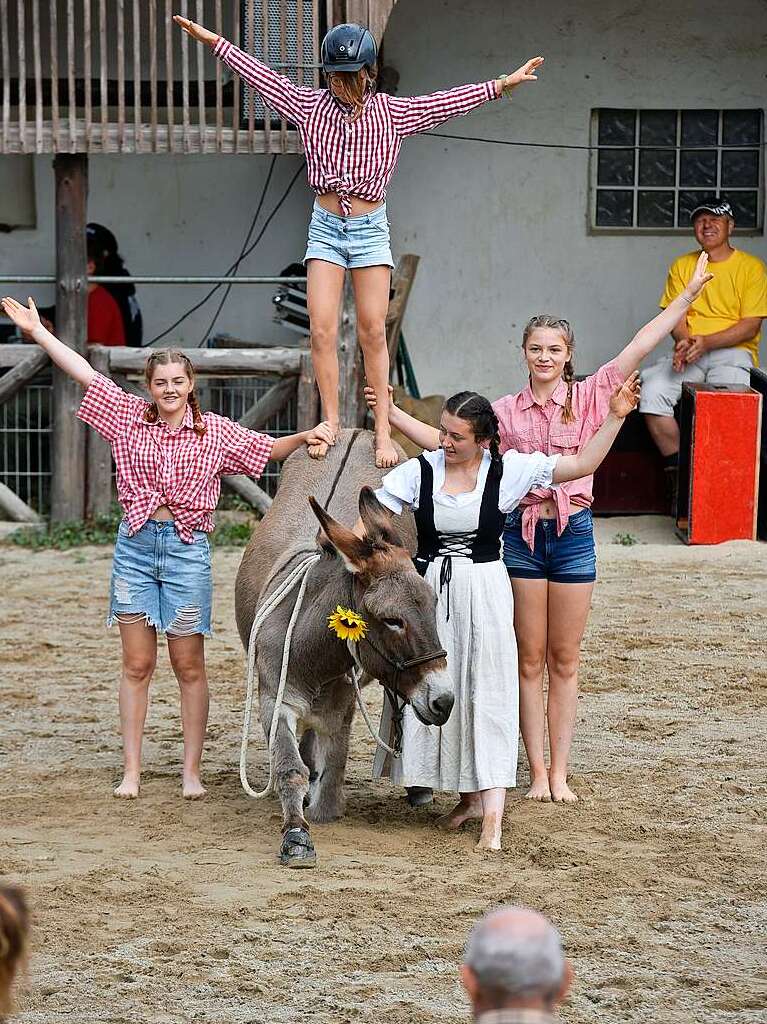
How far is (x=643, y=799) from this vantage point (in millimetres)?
6148

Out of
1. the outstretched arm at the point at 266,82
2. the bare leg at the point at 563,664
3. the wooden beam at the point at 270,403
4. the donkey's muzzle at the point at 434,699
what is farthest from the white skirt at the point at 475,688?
the wooden beam at the point at 270,403

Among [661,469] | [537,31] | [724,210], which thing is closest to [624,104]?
[537,31]

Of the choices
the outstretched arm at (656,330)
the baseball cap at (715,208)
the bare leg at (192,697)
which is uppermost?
the baseball cap at (715,208)

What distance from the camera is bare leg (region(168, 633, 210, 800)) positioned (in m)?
6.07

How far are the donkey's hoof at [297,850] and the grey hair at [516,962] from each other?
3.17 meters

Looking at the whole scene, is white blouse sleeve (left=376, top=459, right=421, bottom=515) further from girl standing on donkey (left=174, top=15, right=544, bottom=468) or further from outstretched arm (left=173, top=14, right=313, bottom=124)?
outstretched arm (left=173, top=14, right=313, bottom=124)

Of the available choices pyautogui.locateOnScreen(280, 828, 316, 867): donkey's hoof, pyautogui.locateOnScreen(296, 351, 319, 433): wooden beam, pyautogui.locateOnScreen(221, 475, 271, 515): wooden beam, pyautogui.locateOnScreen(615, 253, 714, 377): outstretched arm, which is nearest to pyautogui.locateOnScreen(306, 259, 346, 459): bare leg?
pyautogui.locateOnScreen(615, 253, 714, 377): outstretched arm

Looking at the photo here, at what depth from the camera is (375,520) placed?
5.33 metres

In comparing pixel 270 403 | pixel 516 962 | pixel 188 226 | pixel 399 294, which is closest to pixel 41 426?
pixel 270 403

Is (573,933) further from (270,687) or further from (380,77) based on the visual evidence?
(380,77)

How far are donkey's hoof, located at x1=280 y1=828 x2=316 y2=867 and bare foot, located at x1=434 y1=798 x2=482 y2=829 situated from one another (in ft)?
2.31

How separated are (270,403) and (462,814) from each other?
253 inches

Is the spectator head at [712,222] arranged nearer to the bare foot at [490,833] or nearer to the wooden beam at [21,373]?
the wooden beam at [21,373]

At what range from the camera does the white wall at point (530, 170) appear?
42.1 feet
